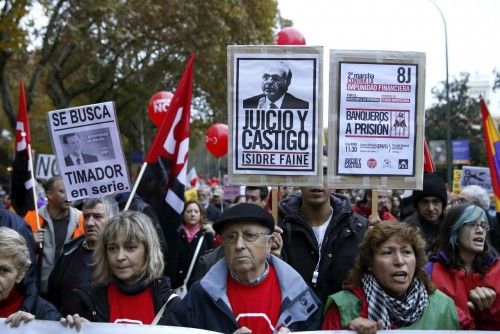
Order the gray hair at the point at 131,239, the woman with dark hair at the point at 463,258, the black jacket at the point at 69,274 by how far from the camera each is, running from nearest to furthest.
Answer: the gray hair at the point at 131,239, the woman with dark hair at the point at 463,258, the black jacket at the point at 69,274

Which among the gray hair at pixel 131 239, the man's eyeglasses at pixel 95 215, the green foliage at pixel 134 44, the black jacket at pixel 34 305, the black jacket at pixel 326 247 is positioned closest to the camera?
the black jacket at pixel 34 305

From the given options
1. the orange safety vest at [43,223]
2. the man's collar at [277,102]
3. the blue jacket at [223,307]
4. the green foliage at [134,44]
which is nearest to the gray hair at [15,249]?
the blue jacket at [223,307]

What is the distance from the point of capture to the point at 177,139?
273 inches

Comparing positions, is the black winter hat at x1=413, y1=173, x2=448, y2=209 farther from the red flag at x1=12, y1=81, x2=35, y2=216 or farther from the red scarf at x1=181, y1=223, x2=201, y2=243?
the red flag at x1=12, y1=81, x2=35, y2=216

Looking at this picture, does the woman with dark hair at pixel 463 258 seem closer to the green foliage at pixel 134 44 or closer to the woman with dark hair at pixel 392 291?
the woman with dark hair at pixel 392 291

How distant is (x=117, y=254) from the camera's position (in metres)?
4.51

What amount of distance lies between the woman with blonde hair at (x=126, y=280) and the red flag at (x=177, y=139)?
2207 mm

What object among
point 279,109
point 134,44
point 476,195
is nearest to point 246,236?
point 279,109

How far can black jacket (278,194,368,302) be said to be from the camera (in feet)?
17.5

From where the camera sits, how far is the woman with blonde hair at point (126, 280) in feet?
14.5

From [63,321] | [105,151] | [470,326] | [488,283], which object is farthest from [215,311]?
[105,151]

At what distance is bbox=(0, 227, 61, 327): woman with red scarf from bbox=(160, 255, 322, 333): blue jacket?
0.71m

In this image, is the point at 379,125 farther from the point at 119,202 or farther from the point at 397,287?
the point at 119,202

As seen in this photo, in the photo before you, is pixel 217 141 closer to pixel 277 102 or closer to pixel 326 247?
pixel 326 247
